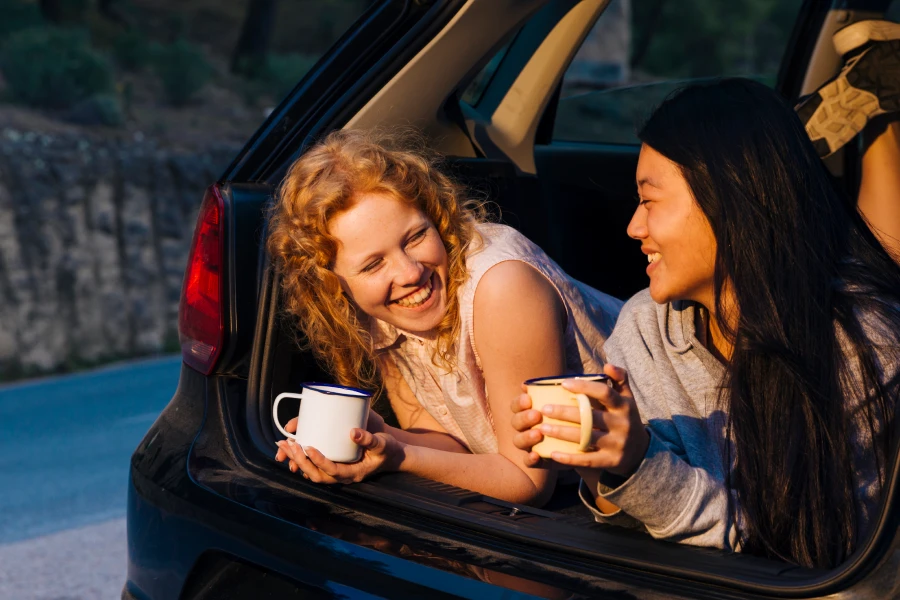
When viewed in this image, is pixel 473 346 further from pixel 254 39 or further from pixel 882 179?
pixel 254 39

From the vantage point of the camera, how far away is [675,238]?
63.7 inches

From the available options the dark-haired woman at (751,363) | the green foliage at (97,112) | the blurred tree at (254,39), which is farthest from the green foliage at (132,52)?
the dark-haired woman at (751,363)

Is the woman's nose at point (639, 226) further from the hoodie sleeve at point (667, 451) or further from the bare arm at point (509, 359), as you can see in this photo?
the bare arm at point (509, 359)

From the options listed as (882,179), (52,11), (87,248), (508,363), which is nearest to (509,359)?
(508,363)

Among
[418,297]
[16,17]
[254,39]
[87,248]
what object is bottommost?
[87,248]

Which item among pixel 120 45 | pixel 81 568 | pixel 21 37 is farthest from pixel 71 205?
pixel 120 45

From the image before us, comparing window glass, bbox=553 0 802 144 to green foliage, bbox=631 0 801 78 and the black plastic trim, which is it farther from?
the black plastic trim

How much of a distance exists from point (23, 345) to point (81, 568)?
16.4ft

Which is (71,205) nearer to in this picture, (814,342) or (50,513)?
(50,513)

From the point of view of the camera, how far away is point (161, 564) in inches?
75.1

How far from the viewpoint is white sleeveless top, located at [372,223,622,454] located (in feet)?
6.82

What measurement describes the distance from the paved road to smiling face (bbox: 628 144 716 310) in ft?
8.22

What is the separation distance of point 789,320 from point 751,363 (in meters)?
0.08

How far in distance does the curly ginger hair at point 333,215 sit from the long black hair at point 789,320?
563 mm
